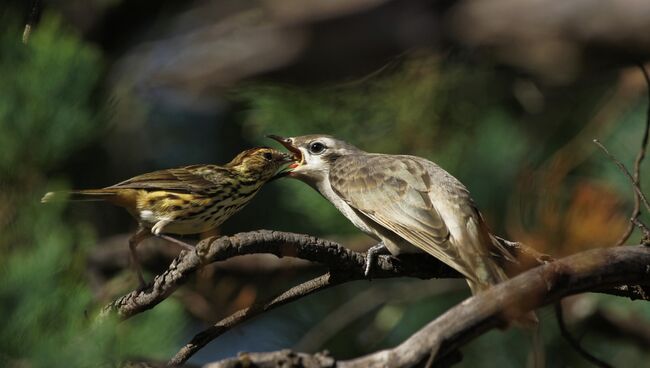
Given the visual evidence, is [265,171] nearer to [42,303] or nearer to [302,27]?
[302,27]

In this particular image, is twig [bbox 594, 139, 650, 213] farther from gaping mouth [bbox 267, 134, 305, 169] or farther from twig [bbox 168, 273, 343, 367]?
gaping mouth [bbox 267, 134, 305, 169]

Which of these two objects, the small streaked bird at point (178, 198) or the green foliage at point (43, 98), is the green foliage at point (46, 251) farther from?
the small streaked bird at point (178, 198)

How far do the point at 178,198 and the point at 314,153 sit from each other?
78 cm

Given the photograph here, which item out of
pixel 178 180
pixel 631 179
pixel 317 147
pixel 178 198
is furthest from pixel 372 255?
pixel 317 147

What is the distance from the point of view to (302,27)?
535cm

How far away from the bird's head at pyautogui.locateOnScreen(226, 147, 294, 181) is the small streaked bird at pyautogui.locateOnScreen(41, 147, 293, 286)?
56 mm

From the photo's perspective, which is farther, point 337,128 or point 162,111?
point 162,111

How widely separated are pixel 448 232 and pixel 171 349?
131 cm

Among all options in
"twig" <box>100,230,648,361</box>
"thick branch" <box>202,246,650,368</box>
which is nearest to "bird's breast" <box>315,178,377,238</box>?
"twig" <box>100,230,648,361</box>

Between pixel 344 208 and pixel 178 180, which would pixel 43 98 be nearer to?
pixel 178 180

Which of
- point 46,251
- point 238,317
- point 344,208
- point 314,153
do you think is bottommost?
point 344,208

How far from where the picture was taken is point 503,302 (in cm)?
198

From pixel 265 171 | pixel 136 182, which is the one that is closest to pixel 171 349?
pixel 136 182

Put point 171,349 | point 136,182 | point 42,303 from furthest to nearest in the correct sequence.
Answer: point 136,182 < point 171,349 < point 42,303
